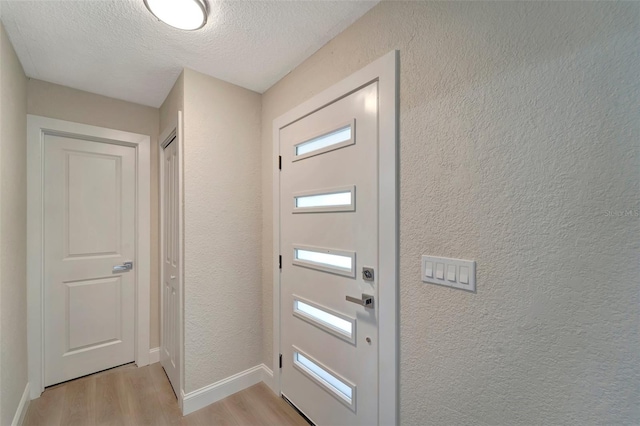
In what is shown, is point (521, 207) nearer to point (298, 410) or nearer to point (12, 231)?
point (298, 410)

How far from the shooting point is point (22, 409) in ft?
5.55

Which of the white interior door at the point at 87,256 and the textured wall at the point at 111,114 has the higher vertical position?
the textured wall at the point at 111,114

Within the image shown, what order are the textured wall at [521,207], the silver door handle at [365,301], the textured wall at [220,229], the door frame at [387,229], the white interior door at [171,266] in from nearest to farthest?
1. the textured wall at [521,207]
2. the door frame at [387,229]
3. the silver door handle at [365,301]
4. the textured wall at [220,229]
5. the white interior door at [171,266]

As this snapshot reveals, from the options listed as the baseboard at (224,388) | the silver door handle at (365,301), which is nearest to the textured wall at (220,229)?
the baseboard at (224,388)

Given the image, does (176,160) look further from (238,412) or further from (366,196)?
(238,412)

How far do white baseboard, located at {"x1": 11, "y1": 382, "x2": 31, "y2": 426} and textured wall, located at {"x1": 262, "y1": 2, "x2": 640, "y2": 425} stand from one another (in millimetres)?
2284

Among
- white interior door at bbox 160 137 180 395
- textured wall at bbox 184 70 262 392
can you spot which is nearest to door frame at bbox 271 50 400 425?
textured wall at bbox 184 70 262 392

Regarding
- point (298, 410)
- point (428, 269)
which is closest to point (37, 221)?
point (298, 410)

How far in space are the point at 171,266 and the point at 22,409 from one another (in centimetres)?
119

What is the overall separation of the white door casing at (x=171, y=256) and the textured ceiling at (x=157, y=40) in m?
0.45

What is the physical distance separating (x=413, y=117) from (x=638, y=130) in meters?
0.67

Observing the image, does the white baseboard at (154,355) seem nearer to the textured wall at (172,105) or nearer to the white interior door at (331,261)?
the white interior door at (331,261)

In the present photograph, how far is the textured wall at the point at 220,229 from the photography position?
1.84 m

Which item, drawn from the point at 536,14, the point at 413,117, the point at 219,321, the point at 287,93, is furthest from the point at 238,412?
the point at 536,14
